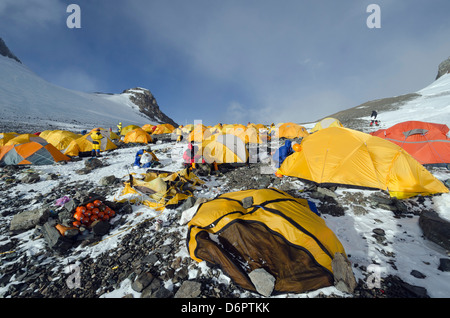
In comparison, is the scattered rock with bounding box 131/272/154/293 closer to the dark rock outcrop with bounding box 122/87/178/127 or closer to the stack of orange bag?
the stack of orange bag

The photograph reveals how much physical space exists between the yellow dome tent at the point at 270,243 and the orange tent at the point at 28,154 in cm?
1208

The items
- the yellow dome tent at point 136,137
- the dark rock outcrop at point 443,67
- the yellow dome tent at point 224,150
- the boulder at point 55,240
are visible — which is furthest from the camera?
the dark rock outcrop at point 443,67

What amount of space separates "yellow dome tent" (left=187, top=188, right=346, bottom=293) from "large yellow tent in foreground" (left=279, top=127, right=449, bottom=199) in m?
3.35

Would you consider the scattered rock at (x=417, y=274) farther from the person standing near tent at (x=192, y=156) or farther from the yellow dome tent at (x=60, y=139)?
the yellow dome tent at (x=60, y=139)

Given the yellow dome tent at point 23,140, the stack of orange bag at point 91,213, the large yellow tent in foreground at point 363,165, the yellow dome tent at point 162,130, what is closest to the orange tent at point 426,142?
the large yellow tent in foreground at point 363,165

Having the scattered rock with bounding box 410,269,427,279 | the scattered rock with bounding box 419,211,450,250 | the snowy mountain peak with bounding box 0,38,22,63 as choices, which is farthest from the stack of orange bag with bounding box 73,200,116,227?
the snowy mountain peak with bounding box 0,38,22,63

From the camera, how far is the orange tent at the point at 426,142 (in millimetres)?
7125

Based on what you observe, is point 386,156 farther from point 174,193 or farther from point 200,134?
point 200,134

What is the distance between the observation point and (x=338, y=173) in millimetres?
5723

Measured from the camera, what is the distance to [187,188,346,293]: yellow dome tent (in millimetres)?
2771

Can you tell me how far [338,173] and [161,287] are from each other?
20.5 feet

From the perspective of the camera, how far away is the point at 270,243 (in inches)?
118

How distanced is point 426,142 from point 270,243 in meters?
9.79

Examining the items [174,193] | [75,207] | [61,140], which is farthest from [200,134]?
[75,207]
